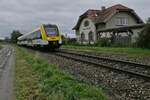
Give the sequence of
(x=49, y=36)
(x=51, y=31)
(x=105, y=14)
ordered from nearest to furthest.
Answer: (x=49, y=36)
(x=51, y=31)
(x=105, y=14)

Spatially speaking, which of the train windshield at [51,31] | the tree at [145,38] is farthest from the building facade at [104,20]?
the tree at [145,38]

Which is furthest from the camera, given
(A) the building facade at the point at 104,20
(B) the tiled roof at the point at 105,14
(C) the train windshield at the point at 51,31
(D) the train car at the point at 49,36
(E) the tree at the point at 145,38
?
(B) the tiled roof at the point at 105,14

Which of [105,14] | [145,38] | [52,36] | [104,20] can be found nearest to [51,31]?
→ [52,36]

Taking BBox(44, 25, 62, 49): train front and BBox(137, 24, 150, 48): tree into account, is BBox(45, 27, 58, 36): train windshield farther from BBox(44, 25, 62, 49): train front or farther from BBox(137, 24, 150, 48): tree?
BBox(137, 24, 150, 48): tree

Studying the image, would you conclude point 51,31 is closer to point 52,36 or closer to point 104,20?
point 52,36

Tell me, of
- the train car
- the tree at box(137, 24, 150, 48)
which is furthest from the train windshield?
the tree at box(137, 24, 150, 48)

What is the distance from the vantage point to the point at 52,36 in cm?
3444

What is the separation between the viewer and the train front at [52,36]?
112 ft

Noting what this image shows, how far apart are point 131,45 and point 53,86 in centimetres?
2616

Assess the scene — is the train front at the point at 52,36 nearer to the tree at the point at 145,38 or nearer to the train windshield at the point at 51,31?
the train windshield at the point at 51,31

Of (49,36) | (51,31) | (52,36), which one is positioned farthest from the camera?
(51,31)

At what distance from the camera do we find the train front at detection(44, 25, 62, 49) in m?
34.1

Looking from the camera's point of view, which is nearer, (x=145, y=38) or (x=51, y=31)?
(x=145, y=38)

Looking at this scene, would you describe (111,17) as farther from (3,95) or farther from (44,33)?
(3,95)
